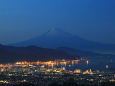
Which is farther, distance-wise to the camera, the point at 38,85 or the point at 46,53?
the point at 46,53

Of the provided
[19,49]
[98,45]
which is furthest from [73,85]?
[98,45]

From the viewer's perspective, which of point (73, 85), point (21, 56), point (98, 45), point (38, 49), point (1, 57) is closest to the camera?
point (73, 85)

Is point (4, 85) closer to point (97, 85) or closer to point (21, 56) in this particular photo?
point (97, 85)

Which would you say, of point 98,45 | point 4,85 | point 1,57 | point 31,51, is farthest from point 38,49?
point 4,85

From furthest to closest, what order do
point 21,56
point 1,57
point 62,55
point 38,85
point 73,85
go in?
point 62,55
point 21,56
point 1,57
point 38,85
point 73,85

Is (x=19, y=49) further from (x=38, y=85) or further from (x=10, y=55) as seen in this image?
(x=38, y=85)

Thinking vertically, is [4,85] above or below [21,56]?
below
